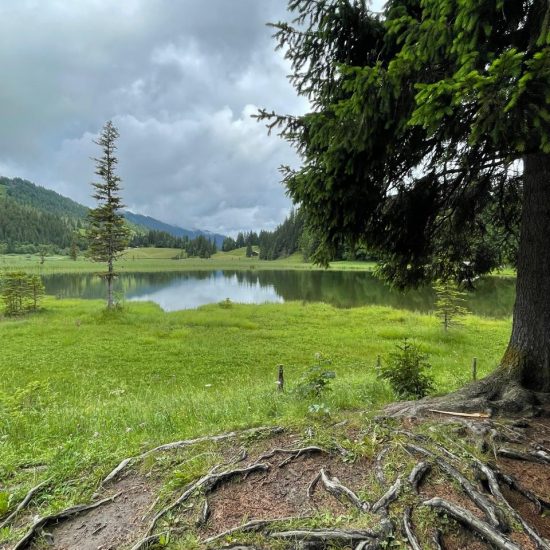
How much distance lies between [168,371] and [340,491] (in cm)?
1121

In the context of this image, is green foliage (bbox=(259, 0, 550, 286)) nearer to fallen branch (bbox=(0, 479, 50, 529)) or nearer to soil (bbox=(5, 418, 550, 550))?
soil (bbox=(5, 418, 550, 550))

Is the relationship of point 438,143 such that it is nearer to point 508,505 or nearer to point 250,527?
point 508,505

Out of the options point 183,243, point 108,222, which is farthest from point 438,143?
point 183,243

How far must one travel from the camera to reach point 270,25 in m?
4.57

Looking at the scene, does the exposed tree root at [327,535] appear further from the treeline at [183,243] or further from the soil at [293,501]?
the treeline at [183,243]

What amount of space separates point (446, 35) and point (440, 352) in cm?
1435

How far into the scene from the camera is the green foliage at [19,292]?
24.3 m

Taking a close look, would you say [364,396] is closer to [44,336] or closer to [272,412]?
[272,412]

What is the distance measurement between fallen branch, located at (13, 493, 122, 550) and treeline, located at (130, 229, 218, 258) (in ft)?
468

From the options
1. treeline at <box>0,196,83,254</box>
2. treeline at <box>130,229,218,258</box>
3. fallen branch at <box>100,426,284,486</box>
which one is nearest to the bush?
fallen branch at <box>100,426,284,486</box>

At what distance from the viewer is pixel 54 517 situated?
2.65 meters

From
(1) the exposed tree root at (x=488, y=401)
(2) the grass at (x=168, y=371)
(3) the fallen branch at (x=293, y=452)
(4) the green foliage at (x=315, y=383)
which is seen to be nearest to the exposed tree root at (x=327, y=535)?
(3) the fallen branch at (x=293, y=452)

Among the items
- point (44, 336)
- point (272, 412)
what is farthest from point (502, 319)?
point (44, 336)

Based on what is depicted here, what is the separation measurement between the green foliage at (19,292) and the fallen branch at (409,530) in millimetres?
29186
